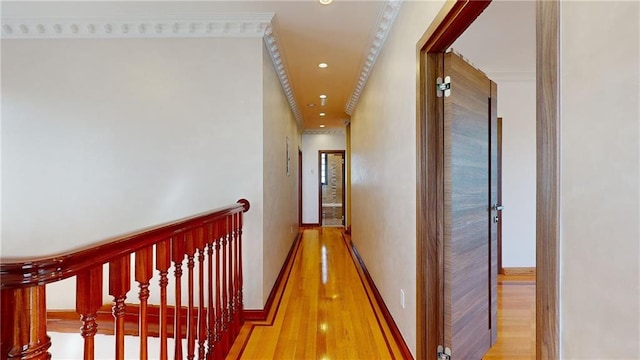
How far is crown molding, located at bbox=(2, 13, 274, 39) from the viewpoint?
2363 millimetres

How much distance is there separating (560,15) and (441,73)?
888mm

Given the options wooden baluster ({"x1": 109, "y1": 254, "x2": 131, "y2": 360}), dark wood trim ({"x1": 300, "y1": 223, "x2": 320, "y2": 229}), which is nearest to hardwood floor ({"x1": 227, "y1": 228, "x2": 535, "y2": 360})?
wooden baluster ({"x1": 109, "y1": 254, "x2": 131, "y2": 360})

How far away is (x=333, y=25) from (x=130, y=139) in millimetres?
2089

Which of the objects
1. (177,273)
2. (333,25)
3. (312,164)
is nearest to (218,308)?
(177,273)

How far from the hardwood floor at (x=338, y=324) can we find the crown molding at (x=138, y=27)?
8.23 ft

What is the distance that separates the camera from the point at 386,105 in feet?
8.18

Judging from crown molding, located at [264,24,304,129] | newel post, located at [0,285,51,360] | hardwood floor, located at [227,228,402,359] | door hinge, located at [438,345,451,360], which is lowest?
hardwood floor, located at [227,228,402,359]

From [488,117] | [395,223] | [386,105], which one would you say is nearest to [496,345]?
[395,223]

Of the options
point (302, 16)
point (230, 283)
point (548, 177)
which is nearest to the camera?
point (548, 177)

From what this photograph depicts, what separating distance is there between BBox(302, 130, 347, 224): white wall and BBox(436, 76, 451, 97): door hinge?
6041 millimetres

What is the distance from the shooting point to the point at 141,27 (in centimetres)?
242

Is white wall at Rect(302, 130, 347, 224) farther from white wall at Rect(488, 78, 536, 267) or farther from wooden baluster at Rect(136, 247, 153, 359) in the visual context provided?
wooden baluster at Rect(136, 247, 153, 359)
